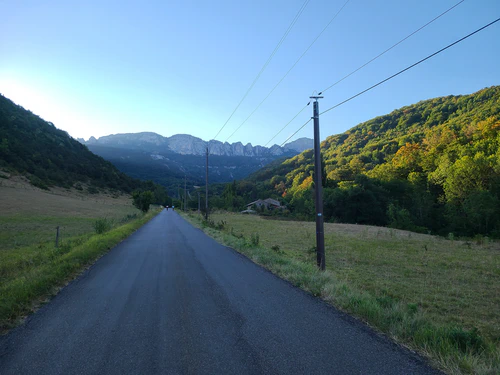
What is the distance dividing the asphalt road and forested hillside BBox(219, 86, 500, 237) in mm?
41266

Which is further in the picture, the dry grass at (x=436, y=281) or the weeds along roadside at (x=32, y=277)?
the dry grass at (x=436, y=281)

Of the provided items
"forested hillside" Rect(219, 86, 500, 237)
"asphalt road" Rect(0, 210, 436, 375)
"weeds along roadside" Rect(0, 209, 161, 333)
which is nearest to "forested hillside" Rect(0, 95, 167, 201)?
"forested hillside" Rect(219, 86, 500, 237)

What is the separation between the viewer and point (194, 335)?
458 cm

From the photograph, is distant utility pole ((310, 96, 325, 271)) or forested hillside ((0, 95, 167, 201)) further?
forested hillside ((0, 95, 167, 201))

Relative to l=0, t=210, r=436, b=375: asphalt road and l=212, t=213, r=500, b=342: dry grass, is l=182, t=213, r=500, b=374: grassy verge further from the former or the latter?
l=0, t=210, r=436, b=375: asphalt road

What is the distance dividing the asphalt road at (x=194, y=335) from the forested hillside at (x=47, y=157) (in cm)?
7740

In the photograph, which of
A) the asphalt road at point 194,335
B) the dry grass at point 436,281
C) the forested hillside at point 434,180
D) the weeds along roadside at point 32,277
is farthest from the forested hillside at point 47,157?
the asphalt road at point 194,335

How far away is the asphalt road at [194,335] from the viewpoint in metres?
3.65

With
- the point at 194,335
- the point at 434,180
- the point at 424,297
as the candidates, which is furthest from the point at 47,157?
the point at 424,297

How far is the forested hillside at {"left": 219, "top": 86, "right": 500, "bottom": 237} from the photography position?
43.3m

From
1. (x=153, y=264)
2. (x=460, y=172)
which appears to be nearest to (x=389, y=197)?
(x=460, y=172)

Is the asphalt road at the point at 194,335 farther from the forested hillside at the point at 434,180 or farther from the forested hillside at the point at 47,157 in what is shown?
the forested hillside at the point at 47,157

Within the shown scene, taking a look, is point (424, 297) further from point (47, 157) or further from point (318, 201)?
point (47, 157)

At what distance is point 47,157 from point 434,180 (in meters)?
97.5
